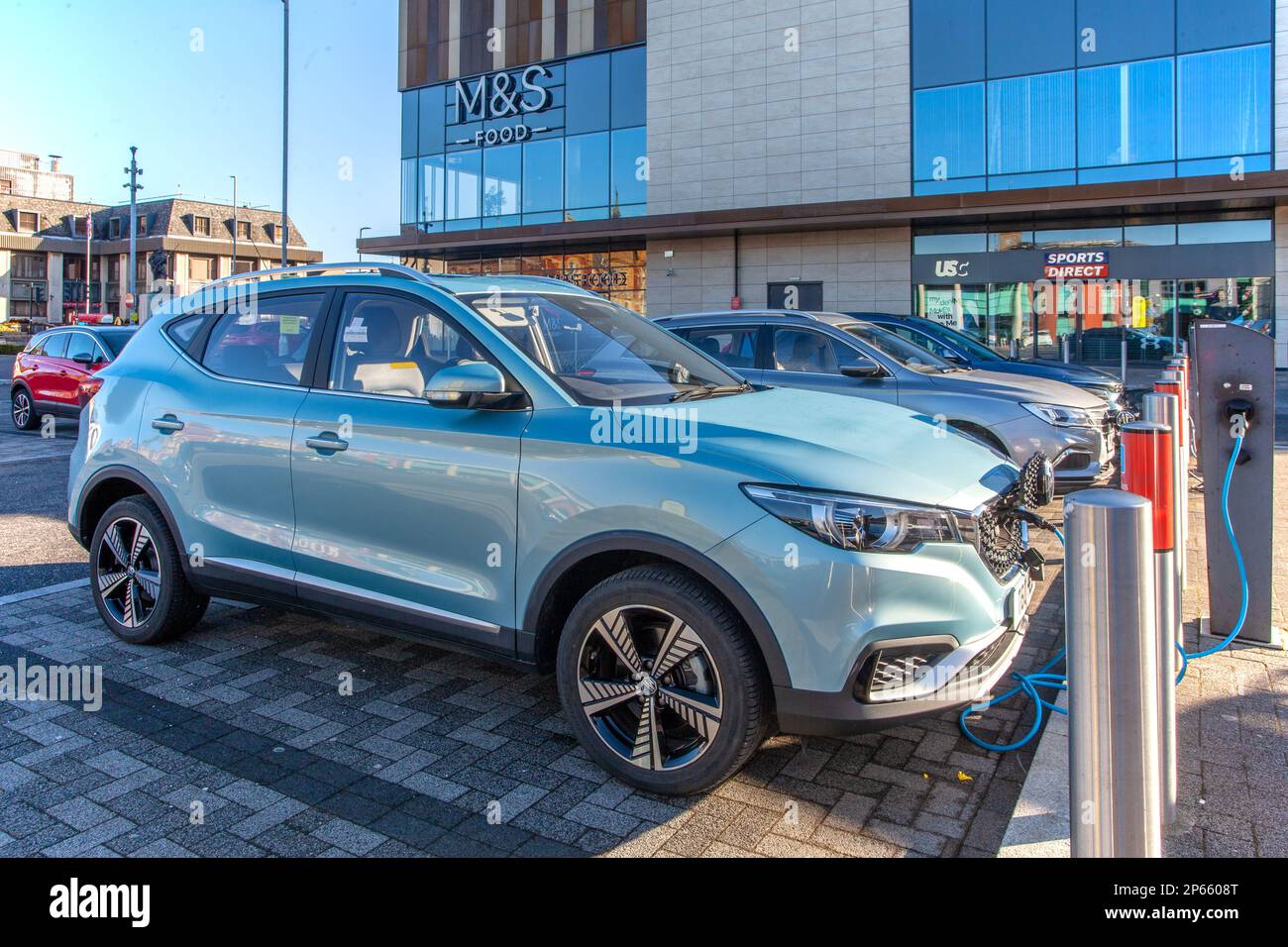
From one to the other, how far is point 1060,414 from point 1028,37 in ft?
70.2

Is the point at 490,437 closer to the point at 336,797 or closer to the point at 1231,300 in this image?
the point at 336,797

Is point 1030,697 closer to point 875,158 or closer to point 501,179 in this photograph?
point 875,158

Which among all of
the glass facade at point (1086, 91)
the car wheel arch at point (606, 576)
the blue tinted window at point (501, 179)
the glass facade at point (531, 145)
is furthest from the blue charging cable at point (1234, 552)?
the blue tinted window at point (501, 179)

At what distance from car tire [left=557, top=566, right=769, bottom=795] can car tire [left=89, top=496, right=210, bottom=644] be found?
8.02ft

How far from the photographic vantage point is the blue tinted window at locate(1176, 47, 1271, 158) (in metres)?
24.0

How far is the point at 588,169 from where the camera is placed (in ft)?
105

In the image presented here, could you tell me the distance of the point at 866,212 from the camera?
27031 millimetres

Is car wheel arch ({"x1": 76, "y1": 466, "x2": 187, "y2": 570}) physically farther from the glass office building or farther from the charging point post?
the glass office building
